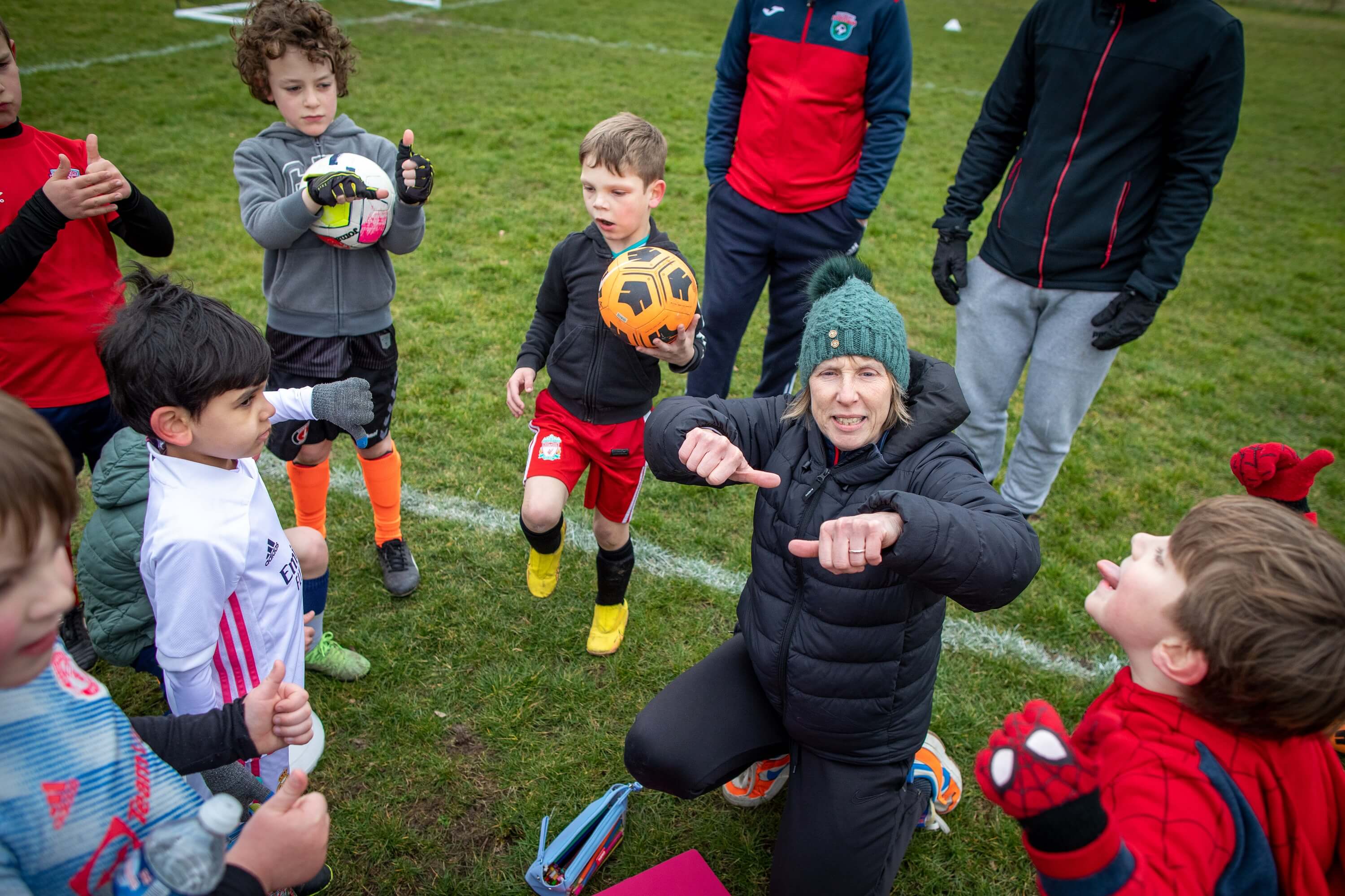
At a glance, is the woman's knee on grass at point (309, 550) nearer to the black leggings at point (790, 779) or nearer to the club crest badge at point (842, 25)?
the black leggings at point (790, 779)

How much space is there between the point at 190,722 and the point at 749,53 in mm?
3874

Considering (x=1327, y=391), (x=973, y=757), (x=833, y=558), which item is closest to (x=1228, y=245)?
(x=1327, y=391)

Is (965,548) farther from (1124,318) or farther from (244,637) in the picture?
(1124,318)

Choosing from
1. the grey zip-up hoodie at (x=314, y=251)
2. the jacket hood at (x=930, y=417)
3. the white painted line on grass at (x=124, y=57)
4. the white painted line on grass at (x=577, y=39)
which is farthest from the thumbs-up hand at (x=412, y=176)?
the white painted line on grass at (x=577, y=39)

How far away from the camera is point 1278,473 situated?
→ 7.03 ft

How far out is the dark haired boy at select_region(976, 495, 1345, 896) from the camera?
52.1 inches

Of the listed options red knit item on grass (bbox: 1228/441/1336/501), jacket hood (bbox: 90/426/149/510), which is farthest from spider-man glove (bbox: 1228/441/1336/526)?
jacket hood (bbox: 90/426/149/510)

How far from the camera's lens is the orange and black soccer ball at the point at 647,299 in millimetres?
2715

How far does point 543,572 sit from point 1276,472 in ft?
8.03

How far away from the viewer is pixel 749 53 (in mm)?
4246

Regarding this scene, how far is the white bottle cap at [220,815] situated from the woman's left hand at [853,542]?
1.17 m

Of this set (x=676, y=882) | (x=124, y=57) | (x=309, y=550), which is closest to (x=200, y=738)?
(x=309, y=550)

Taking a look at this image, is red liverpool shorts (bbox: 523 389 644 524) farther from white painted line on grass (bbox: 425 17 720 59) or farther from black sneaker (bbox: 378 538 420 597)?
white painted line on grass (bbox: 425 17 720 59)

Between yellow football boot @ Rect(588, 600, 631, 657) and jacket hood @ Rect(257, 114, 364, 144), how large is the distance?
2070 millimetres
